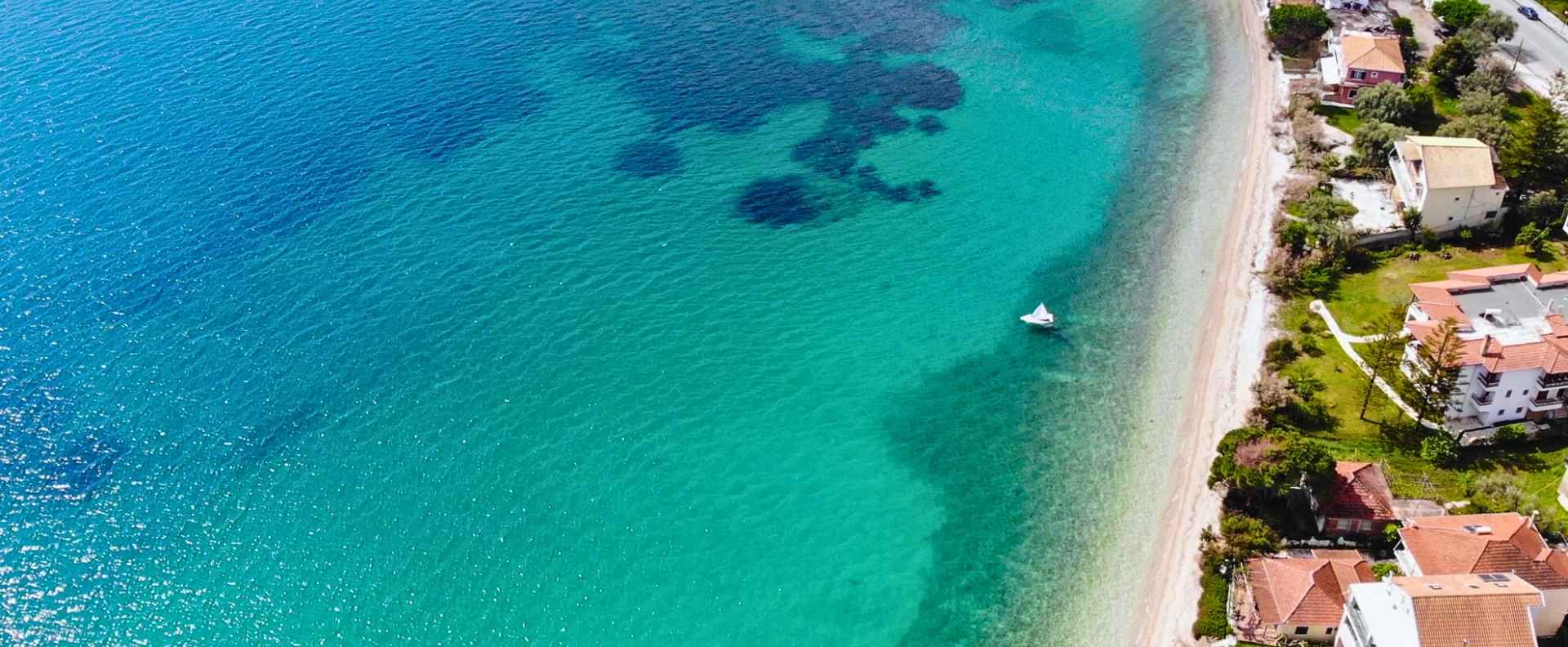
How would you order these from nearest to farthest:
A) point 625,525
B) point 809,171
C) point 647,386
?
point 625,525 → point 647,386 → point 809,171

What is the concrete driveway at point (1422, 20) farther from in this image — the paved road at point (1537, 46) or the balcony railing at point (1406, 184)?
the balcony railing at point (1406, 184)

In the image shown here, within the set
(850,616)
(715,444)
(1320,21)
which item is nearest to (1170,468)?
(850,616)

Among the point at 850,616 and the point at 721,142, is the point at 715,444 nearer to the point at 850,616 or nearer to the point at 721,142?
the point at 850,616

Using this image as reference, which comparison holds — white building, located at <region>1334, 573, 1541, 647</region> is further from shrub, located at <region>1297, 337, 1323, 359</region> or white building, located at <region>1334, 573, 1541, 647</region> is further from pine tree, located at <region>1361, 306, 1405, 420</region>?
shrub, located at <region>1297, 337, 1323, 359</region>

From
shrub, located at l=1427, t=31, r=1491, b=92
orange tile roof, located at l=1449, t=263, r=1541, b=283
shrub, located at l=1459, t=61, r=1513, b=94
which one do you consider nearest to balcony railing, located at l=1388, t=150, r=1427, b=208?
orange tile roof, located at l=1449, t=263, r=1541, b=283

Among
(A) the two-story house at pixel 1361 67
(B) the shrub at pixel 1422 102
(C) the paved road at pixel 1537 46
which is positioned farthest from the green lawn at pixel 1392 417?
(C) the paved road at pixel 1537 46

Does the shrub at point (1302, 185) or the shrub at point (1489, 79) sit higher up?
the shrub at point (1489, 79)

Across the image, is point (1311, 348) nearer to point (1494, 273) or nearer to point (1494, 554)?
point (1494, 273)
